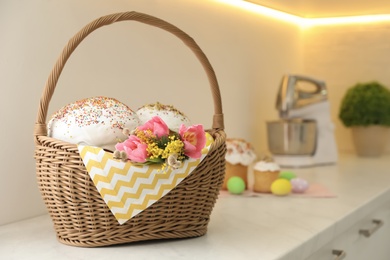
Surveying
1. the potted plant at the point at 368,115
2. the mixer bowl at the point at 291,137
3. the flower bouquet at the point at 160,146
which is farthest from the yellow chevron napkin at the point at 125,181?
the potted plant at the point at 368,115

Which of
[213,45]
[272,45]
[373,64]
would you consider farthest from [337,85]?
[213,45]

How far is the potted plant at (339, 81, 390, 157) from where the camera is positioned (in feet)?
7.65

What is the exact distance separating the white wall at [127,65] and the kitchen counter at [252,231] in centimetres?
19

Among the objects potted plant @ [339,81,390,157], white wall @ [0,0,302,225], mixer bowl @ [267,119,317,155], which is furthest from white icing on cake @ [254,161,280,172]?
potted plant @ [339,81,390,157]

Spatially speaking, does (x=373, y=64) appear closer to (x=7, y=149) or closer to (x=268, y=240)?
(x=268, y=240)

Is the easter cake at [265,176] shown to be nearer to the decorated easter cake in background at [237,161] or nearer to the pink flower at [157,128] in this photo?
the decorated easter cake in background at [237,161]

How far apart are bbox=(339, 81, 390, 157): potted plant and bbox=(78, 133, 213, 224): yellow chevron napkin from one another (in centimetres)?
159

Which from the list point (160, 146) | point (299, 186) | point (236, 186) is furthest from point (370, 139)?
point (160, 146)

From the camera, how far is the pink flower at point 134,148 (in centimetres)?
89

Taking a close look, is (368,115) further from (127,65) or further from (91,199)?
(91,199)

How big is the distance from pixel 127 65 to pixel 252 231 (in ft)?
1.92

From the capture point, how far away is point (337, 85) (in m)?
2.59

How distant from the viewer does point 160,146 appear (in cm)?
91

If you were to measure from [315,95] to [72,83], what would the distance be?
1.14 metres
